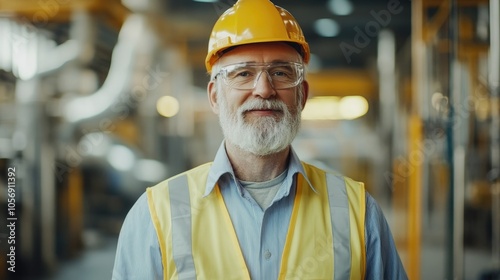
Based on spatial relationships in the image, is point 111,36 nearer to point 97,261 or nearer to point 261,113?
point 97,261

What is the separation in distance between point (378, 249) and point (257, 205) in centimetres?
40

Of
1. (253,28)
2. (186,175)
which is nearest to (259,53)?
(253,28)

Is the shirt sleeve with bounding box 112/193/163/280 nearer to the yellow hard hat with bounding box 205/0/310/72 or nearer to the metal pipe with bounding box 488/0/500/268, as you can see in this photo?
the yellow hard hat with bounding box 205/0/310/72

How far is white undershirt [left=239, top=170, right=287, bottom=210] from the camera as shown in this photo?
5.79 feet

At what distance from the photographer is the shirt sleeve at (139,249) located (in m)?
1.63

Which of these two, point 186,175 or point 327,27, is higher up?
point 327,27

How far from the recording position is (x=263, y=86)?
1.68m

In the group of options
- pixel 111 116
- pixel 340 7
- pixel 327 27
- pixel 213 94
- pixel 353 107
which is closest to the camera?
pixel 213 94

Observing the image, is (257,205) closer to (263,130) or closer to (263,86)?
(263,130)

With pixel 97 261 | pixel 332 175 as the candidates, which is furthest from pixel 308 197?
pixel 97 261

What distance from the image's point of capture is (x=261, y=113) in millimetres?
1730

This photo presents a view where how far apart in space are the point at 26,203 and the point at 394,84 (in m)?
3.44

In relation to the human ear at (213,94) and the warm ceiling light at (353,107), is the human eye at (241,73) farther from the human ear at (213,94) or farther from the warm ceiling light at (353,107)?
the warm ceiling light at (353,107)

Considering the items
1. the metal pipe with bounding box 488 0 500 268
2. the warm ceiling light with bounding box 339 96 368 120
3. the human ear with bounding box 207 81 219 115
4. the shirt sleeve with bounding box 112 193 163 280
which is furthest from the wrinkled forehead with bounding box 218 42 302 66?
the warm ceiling light with bounding box 339 96 368 120
